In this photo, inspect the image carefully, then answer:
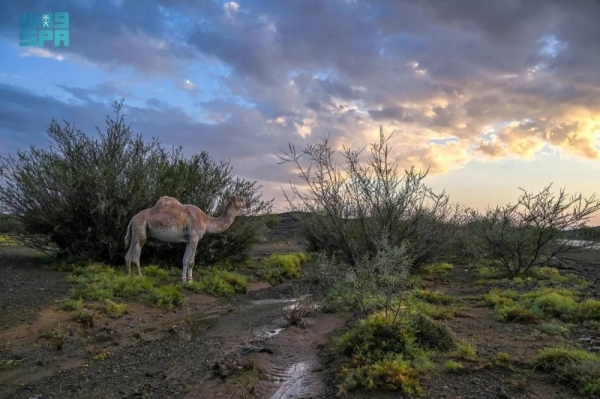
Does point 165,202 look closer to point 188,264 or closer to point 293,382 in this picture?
point 188,264

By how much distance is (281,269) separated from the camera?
16.2m

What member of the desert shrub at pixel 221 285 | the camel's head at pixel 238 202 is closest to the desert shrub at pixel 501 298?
the desert shrub at pixel 221 285

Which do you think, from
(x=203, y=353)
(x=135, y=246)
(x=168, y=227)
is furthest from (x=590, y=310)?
(x=135, y=246)

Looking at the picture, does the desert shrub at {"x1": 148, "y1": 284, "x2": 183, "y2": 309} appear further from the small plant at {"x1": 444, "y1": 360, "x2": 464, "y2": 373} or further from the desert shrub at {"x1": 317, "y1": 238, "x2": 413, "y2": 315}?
the small plant at {"x1": 444, "y1": 360, "x2": 464, "y2": 373}

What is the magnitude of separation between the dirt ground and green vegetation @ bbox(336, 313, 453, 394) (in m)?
0.17

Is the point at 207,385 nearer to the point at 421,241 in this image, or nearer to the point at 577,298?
the point at 577,298

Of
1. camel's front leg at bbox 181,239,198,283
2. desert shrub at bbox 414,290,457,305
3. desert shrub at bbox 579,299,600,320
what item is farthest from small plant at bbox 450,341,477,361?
camel's front leg at bbox 181,239,198,283

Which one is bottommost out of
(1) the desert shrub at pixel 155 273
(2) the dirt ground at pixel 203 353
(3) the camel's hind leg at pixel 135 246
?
(2) the dirt ground at pixel 203 353

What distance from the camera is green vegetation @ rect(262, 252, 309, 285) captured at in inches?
604

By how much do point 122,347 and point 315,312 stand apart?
4.06 m

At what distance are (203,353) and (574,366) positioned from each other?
501 centimetres

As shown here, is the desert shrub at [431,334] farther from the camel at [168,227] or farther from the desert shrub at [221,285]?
the camel at [168,227]

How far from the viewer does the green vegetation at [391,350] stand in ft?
16.9

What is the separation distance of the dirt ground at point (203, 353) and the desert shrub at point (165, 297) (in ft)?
0.74
